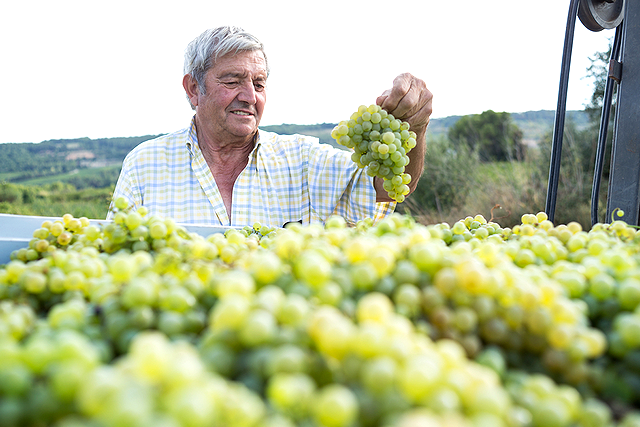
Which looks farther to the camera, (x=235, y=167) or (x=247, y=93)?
(x=235, y=167)

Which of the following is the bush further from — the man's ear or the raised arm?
the raised arm

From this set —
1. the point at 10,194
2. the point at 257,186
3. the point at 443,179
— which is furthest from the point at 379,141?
the point at 10,194

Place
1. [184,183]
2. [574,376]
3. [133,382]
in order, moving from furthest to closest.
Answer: [184,183]
[574,376]
[133,382]

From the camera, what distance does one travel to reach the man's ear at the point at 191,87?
111 inches

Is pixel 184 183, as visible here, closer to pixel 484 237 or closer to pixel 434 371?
pixel 484 237

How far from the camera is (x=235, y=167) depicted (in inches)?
111

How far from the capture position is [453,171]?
8.17m

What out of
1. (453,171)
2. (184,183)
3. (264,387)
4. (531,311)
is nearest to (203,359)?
(264,387)

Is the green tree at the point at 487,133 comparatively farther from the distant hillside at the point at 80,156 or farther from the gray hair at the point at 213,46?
the gray hair at the point at 213,46

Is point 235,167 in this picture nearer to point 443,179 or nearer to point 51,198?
point 443,179

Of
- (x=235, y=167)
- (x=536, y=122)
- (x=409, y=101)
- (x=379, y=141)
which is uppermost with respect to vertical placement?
(x=536, y=122)

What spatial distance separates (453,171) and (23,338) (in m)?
8.18

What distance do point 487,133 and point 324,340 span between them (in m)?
10.4

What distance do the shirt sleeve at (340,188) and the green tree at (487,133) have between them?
6.69 metres
